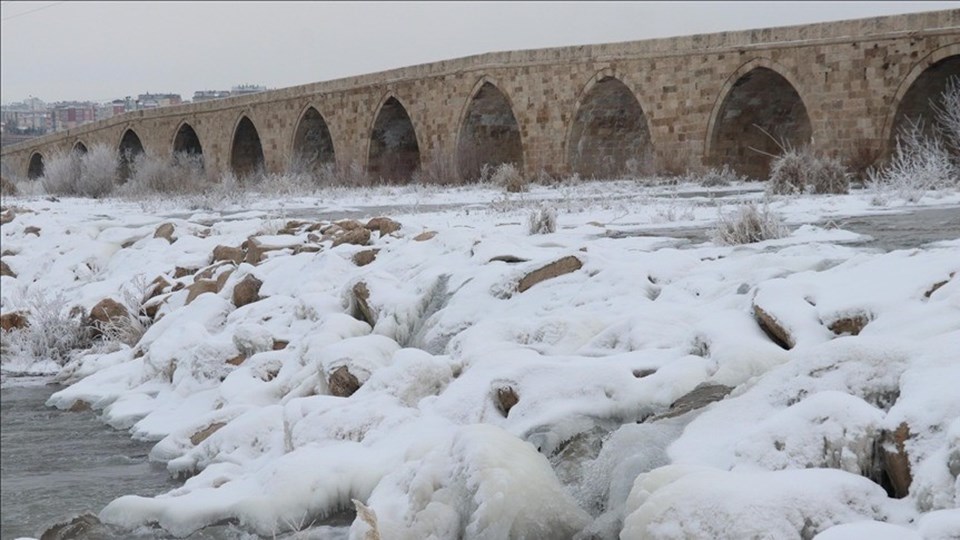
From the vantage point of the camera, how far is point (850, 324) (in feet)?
15.7

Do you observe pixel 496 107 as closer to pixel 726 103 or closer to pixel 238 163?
pixel 726 103

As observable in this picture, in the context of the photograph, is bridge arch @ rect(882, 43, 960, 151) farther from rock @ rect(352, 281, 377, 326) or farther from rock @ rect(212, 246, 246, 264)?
rock @ rect(352, 281, 377, 326)

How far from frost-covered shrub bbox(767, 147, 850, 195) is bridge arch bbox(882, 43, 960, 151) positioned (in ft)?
14.3

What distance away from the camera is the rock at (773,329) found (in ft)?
16.1

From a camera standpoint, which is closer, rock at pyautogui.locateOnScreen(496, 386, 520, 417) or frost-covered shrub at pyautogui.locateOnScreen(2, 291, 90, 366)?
rock at pyautogui.locateOnScreen(496, 386, 520, 417)

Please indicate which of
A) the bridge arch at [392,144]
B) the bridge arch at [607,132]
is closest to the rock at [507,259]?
the bridge arch at [607,132]

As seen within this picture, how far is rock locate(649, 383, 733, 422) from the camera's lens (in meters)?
4.42

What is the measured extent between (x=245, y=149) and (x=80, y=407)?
27297 millimetres

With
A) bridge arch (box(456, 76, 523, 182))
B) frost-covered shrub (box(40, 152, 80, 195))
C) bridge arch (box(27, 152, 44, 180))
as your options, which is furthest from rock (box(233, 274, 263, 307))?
bridge arch (box(27, 152, 44, 180))

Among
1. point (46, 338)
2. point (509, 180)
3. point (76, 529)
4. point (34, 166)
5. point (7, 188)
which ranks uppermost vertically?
point (509, 180)

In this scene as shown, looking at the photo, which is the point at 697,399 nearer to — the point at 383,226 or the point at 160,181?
the point at 383,226

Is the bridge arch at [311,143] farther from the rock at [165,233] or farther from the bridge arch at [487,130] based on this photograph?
the rock at [165,233]

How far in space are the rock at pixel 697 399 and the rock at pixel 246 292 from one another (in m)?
4.38

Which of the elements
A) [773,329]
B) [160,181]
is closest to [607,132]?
[160,181]
